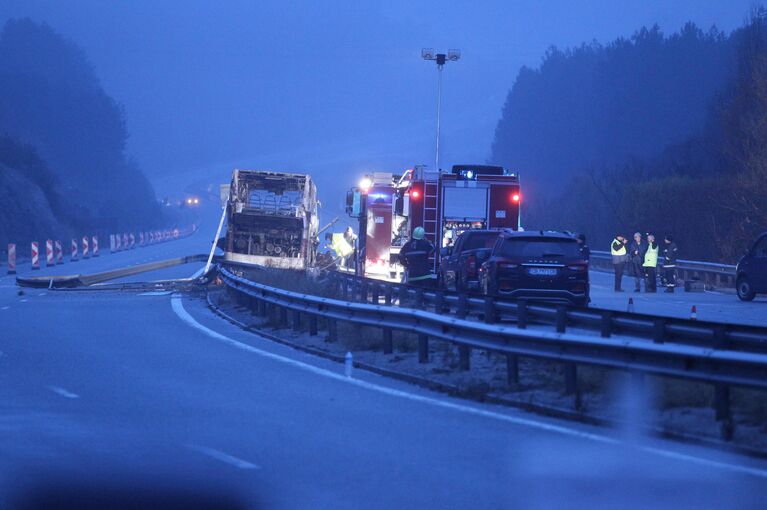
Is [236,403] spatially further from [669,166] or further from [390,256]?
[669,166]

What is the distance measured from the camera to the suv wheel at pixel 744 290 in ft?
104

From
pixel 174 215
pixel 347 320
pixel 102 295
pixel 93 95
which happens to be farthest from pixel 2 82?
pixel 347 320

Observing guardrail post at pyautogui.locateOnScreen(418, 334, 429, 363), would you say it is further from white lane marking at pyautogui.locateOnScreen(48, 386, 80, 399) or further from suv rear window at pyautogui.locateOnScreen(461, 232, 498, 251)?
suv rear window at pyautogui.locateOnScreen(461, 232, 498, 251)

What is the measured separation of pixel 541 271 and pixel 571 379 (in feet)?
29.9

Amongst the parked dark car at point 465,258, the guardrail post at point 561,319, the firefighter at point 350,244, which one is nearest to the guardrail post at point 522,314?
the guardrail post at point 561,319

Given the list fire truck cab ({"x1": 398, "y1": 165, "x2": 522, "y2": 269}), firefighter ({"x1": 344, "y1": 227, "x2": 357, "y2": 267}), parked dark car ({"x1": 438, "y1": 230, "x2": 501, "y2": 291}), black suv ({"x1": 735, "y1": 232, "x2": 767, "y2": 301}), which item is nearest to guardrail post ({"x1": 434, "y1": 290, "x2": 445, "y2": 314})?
parked dark car ({"x1": 438, "y1": 230, "x2": 501, "y2": 291})

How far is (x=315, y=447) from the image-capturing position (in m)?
9.62

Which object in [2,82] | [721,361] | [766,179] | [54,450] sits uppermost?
[2,82]

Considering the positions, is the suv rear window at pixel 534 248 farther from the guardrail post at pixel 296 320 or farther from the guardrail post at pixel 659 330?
the guardrail post at pixel 659 330

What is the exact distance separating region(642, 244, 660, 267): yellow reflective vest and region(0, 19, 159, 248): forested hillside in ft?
212

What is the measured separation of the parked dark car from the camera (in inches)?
949

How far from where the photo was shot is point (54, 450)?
9.24 m

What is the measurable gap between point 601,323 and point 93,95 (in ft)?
419

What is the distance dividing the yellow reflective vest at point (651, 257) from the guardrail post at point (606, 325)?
22.1m
